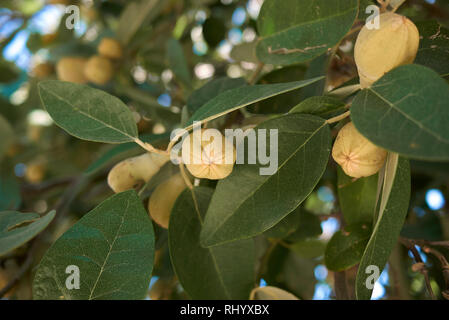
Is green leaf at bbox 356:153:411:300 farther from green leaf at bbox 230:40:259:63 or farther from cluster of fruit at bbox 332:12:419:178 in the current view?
green leaf at bbox 230:40:259:63

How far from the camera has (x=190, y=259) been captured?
73 cm

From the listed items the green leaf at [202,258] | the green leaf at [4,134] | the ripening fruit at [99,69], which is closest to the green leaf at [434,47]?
the green leaf at [202,258]

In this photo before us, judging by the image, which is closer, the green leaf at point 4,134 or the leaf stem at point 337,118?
the leaf stem at point 337,118

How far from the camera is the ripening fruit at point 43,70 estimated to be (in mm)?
1890

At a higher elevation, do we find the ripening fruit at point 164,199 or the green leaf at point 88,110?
the green leaf at point 88,110

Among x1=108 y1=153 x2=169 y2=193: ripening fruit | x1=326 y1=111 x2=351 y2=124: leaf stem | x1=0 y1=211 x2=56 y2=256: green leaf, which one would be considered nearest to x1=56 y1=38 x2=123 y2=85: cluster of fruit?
x1=108 y1=153 x2=169 y2=193: ripening fruit

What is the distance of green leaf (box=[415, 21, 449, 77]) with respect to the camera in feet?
2.22

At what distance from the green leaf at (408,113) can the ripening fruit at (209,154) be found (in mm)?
173

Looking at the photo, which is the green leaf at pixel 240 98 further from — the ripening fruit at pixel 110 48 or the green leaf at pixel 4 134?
the green leaf at pixel 4 134

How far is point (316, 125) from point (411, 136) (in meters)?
0.17

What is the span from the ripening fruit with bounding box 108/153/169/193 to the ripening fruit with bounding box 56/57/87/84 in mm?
794

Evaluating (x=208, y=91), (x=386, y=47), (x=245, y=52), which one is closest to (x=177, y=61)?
(x=245, y=52)
